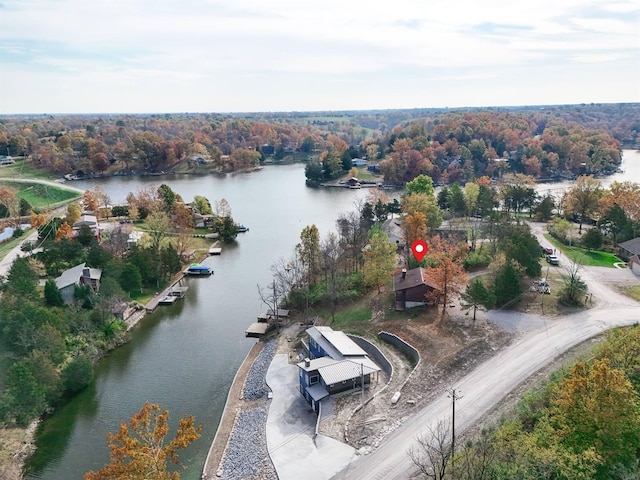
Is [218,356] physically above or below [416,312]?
below

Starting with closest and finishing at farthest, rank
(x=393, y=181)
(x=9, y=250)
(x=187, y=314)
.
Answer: (x=187, y=314) < (x=9, y=250) < (x=393, y=181)

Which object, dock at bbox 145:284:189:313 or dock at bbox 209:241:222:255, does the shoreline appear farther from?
dock at bbox 209:241:222:255

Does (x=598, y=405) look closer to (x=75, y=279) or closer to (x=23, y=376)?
(x=23, y=376)

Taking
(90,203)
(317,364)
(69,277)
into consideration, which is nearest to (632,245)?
(317,364)

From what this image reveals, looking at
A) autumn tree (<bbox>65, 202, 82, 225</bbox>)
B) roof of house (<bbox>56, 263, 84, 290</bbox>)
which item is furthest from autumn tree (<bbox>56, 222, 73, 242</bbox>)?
roof of house (<bbox>56, 263, 84, 290</bbox>)

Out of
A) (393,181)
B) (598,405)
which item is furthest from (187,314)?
(393,181)

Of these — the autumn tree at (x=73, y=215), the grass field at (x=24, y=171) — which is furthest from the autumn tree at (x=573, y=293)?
the grass field at (x=24, y=171)

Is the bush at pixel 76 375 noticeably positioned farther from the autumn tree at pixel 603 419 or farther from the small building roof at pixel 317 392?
the autumn tree at pixel 603 419

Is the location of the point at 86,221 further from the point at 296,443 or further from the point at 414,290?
the point at 296,443
